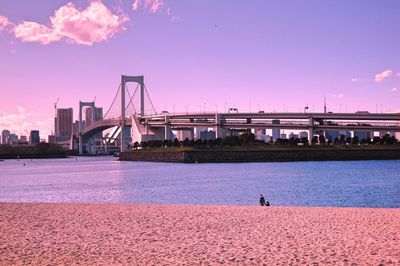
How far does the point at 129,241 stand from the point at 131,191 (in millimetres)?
24731

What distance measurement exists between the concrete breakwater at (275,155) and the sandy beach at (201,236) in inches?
2777

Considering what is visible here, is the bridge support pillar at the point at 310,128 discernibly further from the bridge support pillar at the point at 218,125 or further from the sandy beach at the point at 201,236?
the sandy beach at the point at 201,236

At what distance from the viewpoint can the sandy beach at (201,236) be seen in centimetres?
923

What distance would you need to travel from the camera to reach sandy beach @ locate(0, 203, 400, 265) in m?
9.23

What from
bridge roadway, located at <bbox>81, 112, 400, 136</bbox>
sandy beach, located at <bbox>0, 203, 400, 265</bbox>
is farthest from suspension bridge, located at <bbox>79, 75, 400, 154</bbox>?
sandy beach, located at <bbox>0, 203, 400, 265</bbox>

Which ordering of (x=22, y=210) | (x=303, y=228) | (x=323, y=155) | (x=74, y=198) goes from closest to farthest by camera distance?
(x=303, y=228) < (x=22, y=210) < (x=74, y=198) < (x=323, y=155)

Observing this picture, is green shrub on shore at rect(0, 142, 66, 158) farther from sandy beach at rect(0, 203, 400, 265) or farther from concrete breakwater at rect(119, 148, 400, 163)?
sandy beach at rect(0, 203, 400, 265)

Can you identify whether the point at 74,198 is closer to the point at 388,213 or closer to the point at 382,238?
the point at 388,213

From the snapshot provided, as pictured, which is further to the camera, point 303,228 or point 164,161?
point 164,161

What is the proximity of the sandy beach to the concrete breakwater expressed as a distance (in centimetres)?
Result: 7053

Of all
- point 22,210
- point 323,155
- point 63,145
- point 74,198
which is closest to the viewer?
point 22,210

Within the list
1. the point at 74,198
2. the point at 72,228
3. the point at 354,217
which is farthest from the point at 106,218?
the point at 74,198

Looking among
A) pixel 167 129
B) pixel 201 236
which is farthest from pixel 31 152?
pixel 201 236

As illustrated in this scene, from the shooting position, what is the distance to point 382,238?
1083 cm
